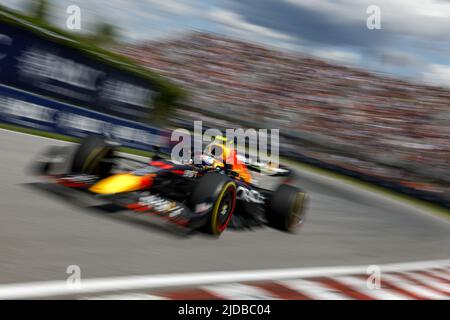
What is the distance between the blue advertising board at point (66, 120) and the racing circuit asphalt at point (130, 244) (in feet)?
4.80

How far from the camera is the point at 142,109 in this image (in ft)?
42.8

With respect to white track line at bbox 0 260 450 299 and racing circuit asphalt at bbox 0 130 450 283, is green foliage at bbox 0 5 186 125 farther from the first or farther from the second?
white track line at bbox 0 260 450 299

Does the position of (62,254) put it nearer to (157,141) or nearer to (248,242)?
(248,242)

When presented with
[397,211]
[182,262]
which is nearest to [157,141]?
[397,211]

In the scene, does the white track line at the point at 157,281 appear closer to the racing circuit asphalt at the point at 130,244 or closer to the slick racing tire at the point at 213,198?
the racing circuit asphalt at the point at 130,244

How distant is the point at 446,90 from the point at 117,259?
22.0m

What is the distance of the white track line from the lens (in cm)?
301

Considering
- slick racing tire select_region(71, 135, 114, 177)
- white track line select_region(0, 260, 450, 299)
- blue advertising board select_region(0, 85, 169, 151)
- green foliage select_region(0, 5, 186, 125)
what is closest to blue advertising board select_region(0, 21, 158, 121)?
green foliage select_region(0, 5, 186, 125)

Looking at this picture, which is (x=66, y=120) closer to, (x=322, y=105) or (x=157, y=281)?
(x=157, y=281)

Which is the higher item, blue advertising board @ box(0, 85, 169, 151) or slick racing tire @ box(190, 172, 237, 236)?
blue advertising board @ box(0, 85, 169, 151)

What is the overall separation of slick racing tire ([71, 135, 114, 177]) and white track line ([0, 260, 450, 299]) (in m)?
2.14

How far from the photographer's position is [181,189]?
5.58 m

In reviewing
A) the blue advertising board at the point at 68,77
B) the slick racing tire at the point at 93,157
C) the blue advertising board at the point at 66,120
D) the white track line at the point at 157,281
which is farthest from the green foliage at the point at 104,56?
the white track line at the point at 157,281

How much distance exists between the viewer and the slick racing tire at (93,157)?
18.3ft
